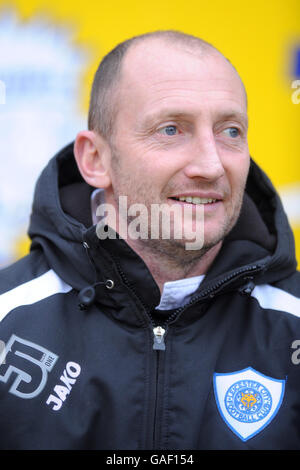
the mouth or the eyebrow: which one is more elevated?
the eyebrow

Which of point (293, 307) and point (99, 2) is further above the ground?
point (99, 2)

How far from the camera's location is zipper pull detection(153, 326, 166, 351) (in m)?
1.38

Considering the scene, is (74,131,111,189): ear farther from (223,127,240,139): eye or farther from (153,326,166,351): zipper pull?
(153,326,166,351): zipper pull

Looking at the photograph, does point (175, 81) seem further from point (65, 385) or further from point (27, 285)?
point (65, 385)

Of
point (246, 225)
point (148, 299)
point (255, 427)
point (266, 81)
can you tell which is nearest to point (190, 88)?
point (246, 225)

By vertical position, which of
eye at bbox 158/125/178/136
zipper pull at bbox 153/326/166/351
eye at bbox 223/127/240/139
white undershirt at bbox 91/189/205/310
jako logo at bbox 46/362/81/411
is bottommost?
jako logo at bbox 46/362/81/411

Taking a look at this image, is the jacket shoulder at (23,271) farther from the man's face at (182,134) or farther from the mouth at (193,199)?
the mouth at (193,199)

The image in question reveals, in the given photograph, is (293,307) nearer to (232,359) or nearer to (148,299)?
(232,359)

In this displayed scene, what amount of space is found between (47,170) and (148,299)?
603 mm

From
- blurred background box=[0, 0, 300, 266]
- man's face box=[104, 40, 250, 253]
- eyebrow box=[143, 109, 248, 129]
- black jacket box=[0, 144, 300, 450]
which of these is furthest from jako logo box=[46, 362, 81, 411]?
blurred background box=[0, 0, 300, 266]

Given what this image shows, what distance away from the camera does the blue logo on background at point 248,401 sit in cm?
138

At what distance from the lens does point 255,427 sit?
137 cm

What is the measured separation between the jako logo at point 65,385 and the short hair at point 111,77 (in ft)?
2.43

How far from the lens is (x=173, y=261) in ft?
5.19
